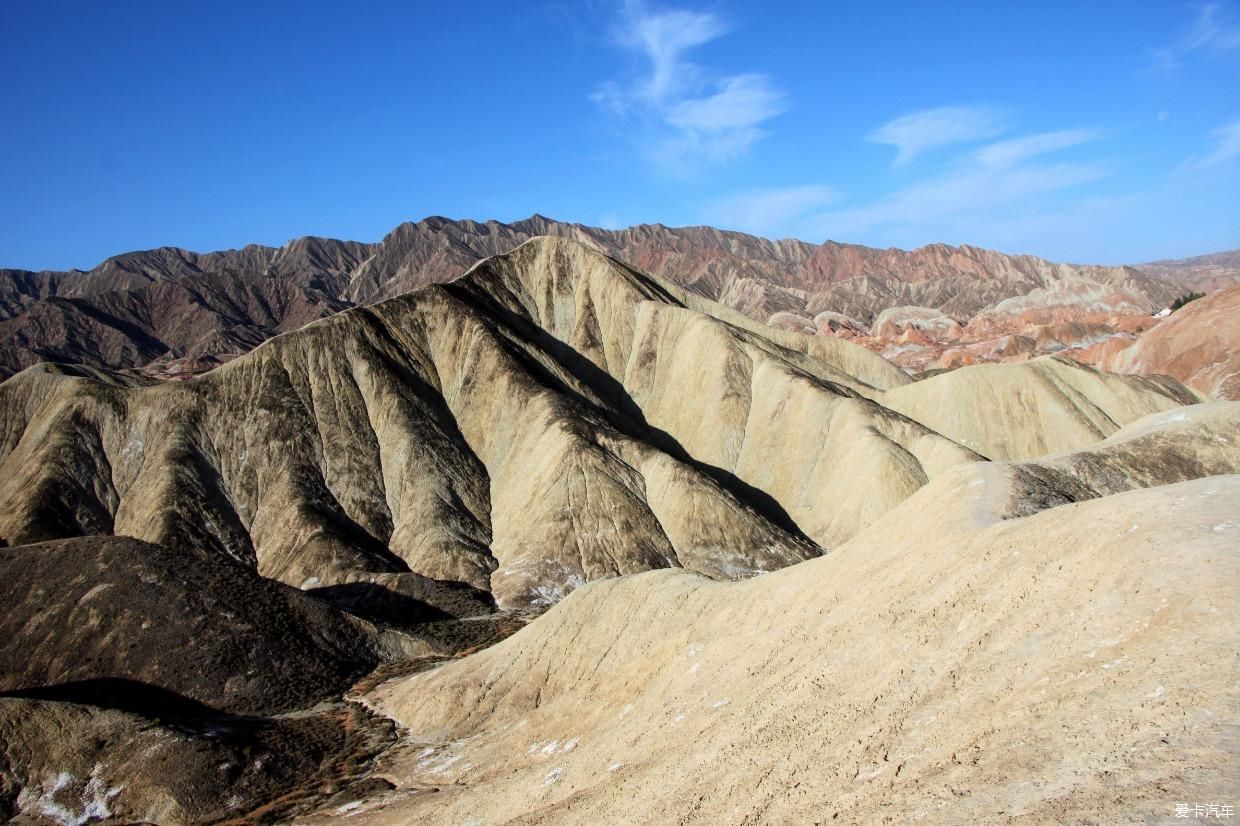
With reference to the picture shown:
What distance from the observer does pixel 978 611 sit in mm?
22594

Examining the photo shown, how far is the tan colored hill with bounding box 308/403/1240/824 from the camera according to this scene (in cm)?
1505

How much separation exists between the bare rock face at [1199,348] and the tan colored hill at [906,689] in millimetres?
89742

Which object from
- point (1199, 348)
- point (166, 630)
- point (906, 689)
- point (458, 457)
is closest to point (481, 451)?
point (458, 457)

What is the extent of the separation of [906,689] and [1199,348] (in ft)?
411

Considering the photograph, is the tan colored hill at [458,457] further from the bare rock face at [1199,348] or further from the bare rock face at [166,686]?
the bare rock face at [1199,348]

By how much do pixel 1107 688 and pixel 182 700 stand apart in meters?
50.1

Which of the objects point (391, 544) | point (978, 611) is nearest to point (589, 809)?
point (978, 611)

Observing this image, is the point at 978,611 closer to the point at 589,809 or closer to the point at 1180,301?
the point at 589,809

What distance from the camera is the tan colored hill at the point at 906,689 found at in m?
15.0

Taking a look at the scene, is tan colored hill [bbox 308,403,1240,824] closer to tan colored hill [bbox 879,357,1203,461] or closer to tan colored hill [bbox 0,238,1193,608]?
tan colored hill [bbox 0,238,1193,608]

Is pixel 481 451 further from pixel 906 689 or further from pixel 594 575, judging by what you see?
pixel 906 689

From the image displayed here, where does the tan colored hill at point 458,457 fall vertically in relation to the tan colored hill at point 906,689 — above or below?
above

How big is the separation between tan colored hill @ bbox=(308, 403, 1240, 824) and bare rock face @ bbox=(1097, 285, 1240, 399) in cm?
8974

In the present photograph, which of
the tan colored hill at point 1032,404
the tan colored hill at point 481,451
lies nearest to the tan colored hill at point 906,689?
the tan colored hill at point 481,451
